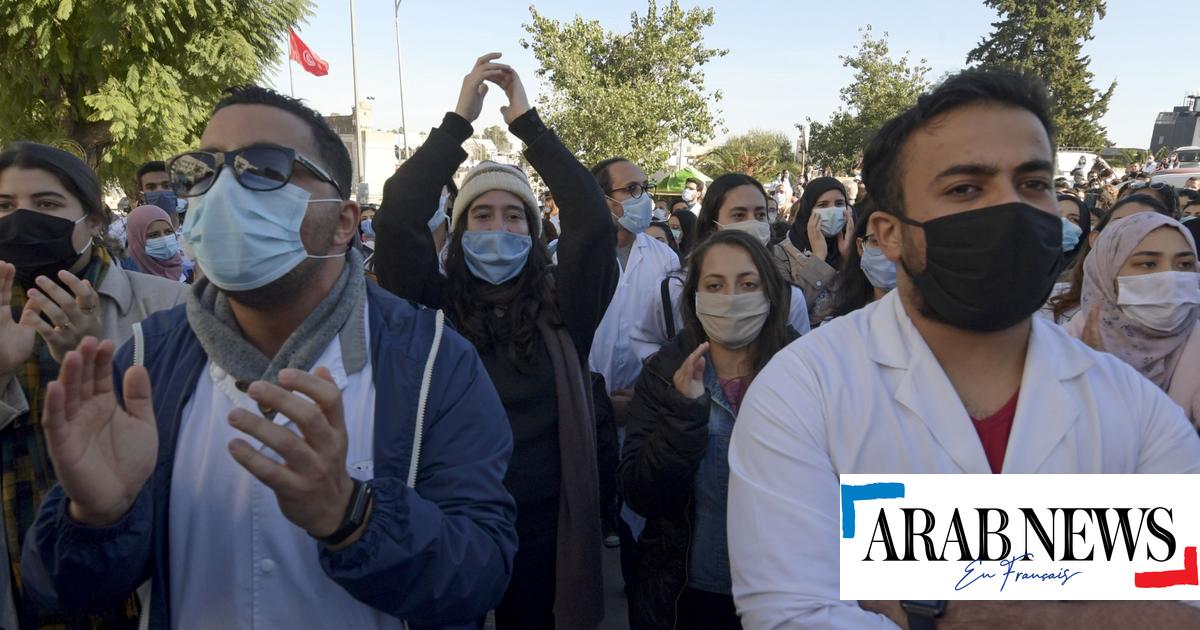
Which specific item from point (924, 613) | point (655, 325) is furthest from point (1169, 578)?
point (655, 325)

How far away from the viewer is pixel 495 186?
3201mm

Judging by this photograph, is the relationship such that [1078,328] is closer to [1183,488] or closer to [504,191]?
[1183,488]

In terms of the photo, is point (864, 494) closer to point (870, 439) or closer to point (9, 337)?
point (870, 439)

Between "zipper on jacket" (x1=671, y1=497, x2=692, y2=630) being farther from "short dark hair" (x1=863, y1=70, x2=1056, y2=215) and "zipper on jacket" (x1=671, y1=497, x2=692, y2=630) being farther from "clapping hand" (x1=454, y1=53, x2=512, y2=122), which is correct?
"clapping hand" (x1=454, y1=53, x2=512, y2=122)

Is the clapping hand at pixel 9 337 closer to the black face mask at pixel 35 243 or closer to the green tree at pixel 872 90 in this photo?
the black face mask at pixel 35 243

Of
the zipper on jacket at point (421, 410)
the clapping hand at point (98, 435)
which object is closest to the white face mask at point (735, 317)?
the zipper on jacket at point (421, 410)

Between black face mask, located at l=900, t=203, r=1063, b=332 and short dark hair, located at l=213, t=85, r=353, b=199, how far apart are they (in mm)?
1416

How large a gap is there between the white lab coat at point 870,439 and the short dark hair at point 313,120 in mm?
1152

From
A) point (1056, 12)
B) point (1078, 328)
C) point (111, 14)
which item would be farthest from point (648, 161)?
point (1056, 12)

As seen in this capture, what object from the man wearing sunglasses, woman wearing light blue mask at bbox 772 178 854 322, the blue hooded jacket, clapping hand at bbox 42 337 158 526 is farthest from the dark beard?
woman wearing light blue mask at bbox 772 178 854 322

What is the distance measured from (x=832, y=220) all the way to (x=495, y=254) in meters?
3.33

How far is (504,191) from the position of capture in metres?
3.22

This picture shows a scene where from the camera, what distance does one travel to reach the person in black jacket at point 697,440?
2621mm

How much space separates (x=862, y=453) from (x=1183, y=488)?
64cm
